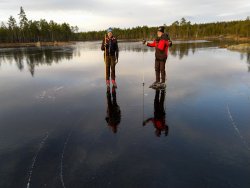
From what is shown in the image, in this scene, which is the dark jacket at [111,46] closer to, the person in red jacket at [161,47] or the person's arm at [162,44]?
the person in red jacket at [161,47]

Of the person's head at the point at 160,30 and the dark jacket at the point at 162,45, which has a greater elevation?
the person's head at the point at 160,30

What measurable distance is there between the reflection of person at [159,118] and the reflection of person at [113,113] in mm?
849

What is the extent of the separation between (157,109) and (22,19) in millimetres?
130243

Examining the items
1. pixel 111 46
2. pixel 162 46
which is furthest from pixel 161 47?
pixel 111 46

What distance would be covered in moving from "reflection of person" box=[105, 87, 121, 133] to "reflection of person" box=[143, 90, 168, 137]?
33.4 inches

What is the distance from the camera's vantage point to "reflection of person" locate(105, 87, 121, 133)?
21.3 feet

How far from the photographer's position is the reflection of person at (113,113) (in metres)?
6.49

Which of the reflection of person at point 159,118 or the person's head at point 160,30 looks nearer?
the reflection of person at point 159,118

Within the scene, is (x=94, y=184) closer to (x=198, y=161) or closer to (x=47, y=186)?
(x=47, y=186)

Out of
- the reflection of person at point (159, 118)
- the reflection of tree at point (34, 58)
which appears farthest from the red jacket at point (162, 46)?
the reflection of tree at point (34, 58)

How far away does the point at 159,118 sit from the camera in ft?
22.6

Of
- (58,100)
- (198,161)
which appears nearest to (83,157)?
(198,161)

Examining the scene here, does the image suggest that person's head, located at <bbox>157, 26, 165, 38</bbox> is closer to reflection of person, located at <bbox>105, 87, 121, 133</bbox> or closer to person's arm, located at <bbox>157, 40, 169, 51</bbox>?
person's arm, located at <bbox>157, 40, 169, 51</bbox>

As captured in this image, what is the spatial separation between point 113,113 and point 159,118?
4.92ft
